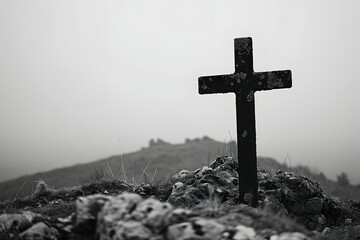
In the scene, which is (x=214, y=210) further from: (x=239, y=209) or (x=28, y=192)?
(x=28, y=192)

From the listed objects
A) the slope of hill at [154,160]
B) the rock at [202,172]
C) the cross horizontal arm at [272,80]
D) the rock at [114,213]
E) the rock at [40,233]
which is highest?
the cross horizontal arm at [272,80]

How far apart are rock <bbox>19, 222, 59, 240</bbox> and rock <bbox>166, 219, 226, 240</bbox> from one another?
4.08 feet

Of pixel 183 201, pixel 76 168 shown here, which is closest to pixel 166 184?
pixel 183 201

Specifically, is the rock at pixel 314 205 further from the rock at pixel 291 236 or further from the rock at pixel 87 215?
the rock at pixel 87 215

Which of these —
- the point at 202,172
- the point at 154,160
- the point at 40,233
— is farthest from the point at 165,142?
the point at 40,233

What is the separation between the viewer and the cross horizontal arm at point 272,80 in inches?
307

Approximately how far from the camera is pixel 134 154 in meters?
34.6

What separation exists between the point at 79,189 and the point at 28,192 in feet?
5.21

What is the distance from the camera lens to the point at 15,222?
391 cm

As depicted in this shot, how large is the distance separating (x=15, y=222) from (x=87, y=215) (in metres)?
0.80

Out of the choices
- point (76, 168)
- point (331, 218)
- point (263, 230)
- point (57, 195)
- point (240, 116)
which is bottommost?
point (76, 168)

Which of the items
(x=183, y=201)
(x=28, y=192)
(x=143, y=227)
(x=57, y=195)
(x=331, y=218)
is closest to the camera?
(x=143, y=227)

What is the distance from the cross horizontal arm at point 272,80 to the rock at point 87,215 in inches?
193

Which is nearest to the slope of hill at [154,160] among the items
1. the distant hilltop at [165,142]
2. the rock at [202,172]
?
the distant hilltop at [165,142]
